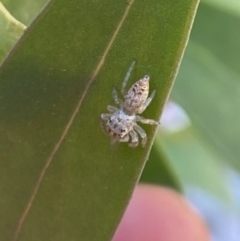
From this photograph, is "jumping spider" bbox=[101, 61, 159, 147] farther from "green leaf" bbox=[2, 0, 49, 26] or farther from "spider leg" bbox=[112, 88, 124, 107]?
"green leaf" bbox=[2, 0, 49, 26]

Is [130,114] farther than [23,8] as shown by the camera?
Yes

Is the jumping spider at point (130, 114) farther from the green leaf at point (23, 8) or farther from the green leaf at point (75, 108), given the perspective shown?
the green leaf at point (23, 8)

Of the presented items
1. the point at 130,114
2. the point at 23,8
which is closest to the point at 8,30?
the point at 23,8

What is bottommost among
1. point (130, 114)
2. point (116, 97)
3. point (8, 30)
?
point (130, 114)

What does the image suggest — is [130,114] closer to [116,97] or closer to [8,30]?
[116,97]

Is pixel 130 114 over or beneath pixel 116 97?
beneath

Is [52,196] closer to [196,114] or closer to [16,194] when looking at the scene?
[16,194]
